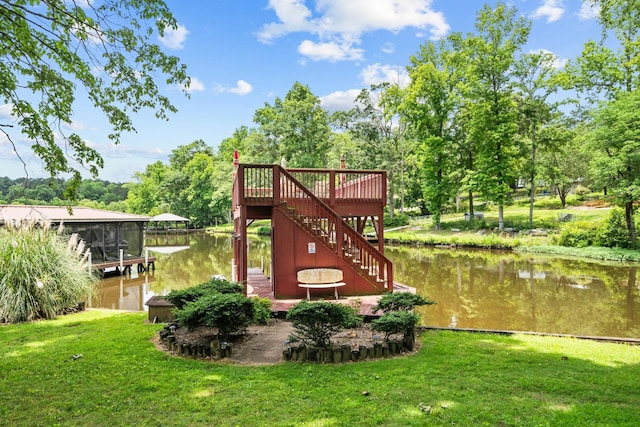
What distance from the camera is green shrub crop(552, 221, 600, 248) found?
1997 cm

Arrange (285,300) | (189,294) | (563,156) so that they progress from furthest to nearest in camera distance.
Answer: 1. (563,156)
2. (285,300)
3. (189,294)

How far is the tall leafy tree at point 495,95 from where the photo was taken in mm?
27016

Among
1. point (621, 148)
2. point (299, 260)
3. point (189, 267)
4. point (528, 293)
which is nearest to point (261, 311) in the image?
point (299, 260)

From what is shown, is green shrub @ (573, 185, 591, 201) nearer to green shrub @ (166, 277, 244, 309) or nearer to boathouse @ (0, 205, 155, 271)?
boathouse @ (0, 205, 155, 271)

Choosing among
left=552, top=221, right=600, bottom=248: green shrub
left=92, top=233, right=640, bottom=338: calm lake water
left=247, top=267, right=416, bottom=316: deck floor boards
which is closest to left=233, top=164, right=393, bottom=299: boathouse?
left=247, top=267, right=416, bottom=316: deck floor boards

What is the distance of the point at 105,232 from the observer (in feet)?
55.0

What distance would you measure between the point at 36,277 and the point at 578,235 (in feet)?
74.4

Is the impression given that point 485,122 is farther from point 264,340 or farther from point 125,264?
point 264,340

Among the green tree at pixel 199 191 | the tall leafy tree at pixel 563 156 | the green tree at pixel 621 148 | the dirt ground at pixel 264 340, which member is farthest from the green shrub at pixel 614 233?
the green tree at pixel 199 191

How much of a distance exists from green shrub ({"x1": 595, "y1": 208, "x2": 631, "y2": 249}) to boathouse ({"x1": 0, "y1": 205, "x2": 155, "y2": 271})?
21.8 metres

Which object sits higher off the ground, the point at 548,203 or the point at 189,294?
the point at 548,203

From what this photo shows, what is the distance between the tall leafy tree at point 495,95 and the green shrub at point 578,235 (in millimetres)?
5602

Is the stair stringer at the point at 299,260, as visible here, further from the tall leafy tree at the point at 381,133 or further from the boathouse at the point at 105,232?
the tall leafy tree at the point at 381,133

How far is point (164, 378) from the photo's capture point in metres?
4.54
